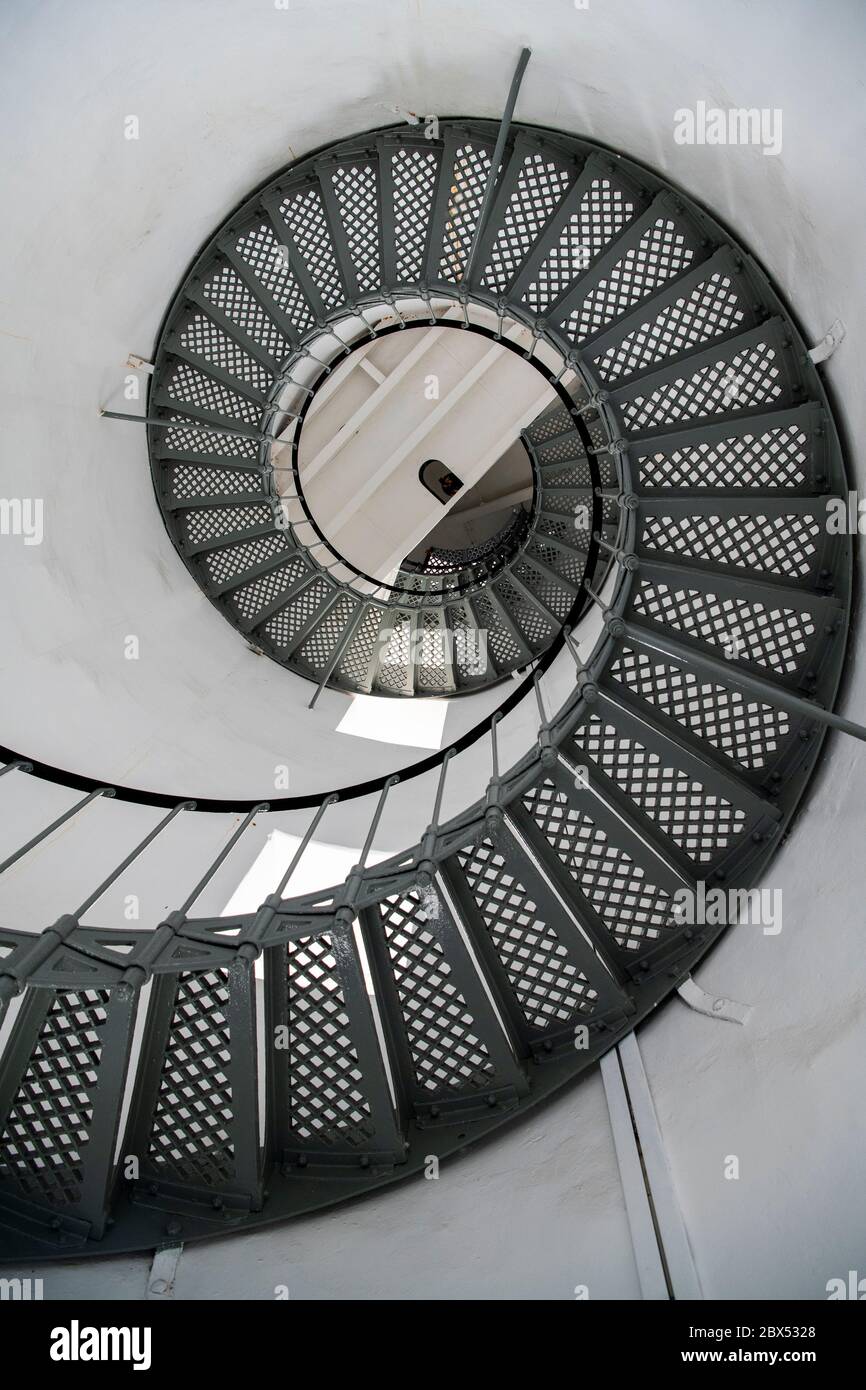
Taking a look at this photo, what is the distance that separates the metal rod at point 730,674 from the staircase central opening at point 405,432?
3.59m

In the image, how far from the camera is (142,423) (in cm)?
473

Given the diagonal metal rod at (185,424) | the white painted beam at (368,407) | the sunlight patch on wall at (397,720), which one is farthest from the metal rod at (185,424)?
the sunlight patch on wall at (397,720)

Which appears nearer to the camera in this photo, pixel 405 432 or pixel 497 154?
pixel 497 154

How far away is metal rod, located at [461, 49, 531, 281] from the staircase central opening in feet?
7.04

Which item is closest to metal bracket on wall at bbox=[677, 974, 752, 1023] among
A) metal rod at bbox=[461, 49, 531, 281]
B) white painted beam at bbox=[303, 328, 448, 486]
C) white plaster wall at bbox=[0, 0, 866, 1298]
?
white plaster wall at bbox=[0, 0, 866, 1298]

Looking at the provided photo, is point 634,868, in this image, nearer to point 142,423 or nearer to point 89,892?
point 89,892

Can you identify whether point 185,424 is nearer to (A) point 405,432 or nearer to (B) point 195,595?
(B) point 195,595

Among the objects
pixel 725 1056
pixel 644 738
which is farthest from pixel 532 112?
pixel 725 1056

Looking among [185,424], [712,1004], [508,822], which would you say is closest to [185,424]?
[185,424]

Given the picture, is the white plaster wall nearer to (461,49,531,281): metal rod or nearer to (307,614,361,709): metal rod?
(461,49,531,281): metal rod

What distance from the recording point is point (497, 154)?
3607 millimetres

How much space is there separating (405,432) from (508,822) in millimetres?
A: 4538
